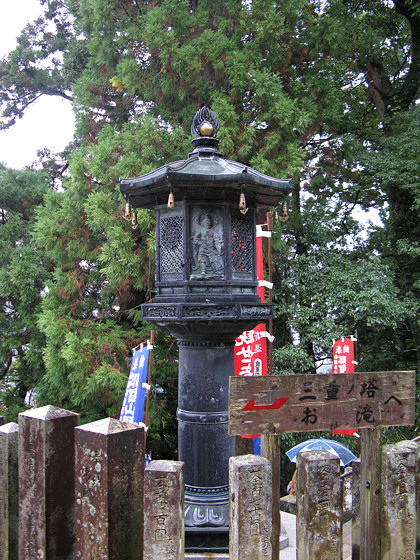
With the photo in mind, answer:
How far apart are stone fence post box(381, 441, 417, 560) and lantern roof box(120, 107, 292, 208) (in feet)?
6.81

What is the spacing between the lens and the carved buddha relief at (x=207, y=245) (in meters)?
3.56

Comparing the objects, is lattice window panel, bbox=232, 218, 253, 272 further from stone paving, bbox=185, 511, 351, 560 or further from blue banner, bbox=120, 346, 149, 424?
stone paving, bbox=185, 511, 351, 560

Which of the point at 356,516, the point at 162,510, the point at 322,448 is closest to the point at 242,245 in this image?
the point at 356,516

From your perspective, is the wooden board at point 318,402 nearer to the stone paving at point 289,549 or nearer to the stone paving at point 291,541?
the stone paving at point 289,549

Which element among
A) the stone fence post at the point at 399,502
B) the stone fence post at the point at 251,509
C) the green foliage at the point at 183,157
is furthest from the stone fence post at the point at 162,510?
the green foliage at the point at 183,157

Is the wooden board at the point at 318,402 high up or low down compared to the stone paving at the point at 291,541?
up

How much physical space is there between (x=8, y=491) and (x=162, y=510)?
95 centimetres

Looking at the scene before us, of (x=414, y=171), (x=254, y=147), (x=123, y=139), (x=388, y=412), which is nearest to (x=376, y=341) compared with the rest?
(x=414, y=171)

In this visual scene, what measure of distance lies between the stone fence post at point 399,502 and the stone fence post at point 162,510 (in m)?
1.08

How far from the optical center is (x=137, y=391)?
5059 millimetres

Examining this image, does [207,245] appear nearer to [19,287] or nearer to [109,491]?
[109,491]

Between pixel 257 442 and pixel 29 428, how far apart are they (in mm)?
4180

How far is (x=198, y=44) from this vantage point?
24.2 ft

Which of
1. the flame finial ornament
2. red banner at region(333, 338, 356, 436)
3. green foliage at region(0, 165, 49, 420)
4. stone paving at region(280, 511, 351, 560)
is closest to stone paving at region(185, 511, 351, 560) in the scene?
stone paving at region(280, 511, 351, 560)
